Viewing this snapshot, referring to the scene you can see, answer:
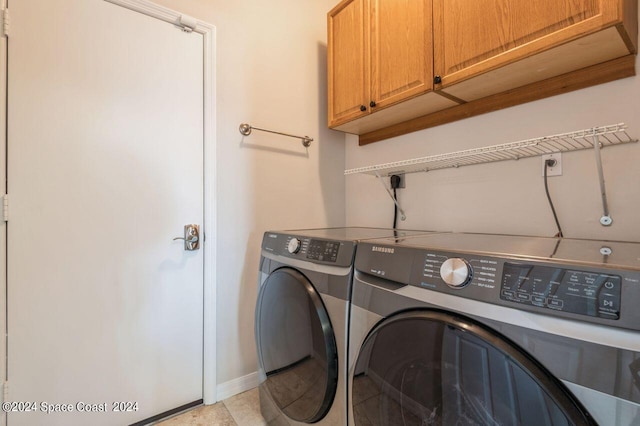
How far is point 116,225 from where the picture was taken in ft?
4.65

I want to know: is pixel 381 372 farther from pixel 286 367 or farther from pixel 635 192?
pixel 635 192

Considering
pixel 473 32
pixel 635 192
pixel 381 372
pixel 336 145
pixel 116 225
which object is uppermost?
pixel 473 32

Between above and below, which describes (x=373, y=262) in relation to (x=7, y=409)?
above

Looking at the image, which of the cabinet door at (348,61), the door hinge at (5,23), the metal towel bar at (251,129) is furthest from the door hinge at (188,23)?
the cabinet door at (348,61)

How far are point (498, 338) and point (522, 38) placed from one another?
1.08 metres

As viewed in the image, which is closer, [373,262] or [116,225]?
[373,262]

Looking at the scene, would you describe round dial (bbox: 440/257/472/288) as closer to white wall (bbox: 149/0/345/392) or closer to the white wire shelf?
the white wire shelf

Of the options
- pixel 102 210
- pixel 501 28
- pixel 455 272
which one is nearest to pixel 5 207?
pixel 102 210

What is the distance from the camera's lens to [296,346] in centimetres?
119

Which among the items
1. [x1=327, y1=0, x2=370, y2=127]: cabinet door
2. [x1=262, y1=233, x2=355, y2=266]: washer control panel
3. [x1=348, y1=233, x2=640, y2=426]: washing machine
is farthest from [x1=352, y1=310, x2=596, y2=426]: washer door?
[x1=327, y1=0, x2=370, y2=127]: cabinet door

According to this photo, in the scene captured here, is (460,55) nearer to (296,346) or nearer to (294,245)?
(294,245)

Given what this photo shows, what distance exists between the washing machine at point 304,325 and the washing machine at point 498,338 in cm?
12

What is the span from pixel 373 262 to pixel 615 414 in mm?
562

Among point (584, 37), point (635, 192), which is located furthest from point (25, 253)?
point (635, 192)
